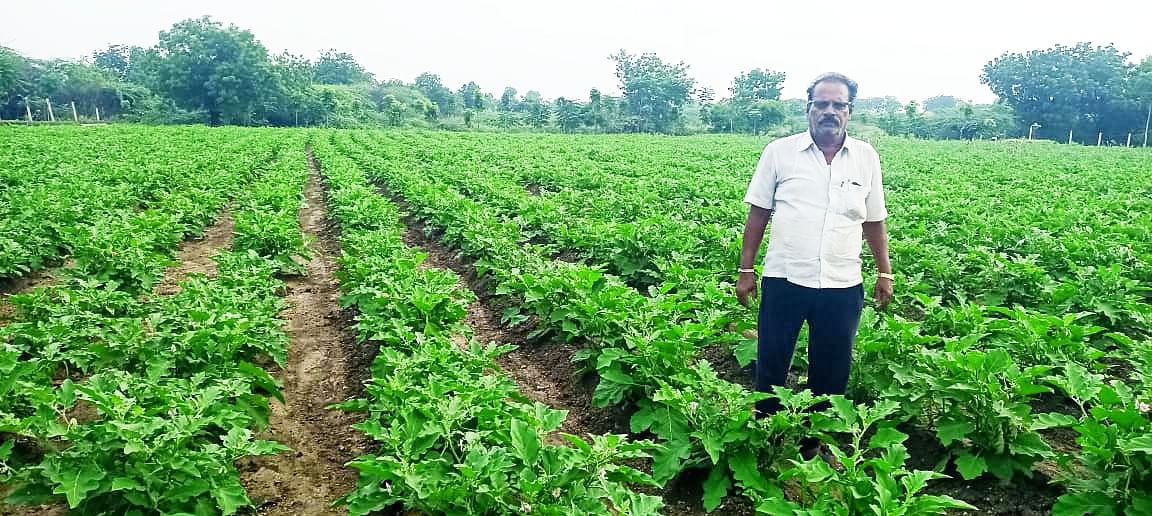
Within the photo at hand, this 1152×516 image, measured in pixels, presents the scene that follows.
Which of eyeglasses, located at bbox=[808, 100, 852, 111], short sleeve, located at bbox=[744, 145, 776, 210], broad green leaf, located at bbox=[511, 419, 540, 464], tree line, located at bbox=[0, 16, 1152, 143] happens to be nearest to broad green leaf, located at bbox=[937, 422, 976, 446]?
short sleeve, located at bbox=[744, 145, 776, 210]

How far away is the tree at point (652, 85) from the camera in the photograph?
8856 centimetres

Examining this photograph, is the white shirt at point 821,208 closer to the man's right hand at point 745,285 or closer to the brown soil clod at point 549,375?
the man's right hand at point 745,285

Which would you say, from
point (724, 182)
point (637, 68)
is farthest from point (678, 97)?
point (724, 182)

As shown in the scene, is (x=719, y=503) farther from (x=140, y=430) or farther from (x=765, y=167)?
(x=140, y=430)

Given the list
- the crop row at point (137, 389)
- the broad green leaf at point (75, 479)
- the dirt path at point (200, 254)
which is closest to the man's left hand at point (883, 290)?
the crop row at point (137, 389)

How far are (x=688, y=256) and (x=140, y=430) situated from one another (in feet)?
17.3

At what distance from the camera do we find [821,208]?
12.0 feet

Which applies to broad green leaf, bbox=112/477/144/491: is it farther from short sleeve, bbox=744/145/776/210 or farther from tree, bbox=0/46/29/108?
tree, bbox=0/46/29/108

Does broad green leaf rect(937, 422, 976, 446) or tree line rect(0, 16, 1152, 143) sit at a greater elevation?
tree line rect(0, 16, 1152, 143)

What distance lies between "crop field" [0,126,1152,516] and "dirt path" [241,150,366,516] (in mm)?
22

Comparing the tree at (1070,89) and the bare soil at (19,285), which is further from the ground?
the tree at (1070,89)

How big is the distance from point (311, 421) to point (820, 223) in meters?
3.68

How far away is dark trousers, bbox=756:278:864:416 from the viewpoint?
374cm

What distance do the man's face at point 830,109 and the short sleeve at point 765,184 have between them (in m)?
0.29
